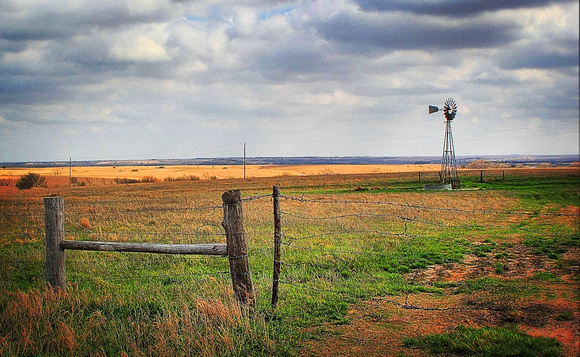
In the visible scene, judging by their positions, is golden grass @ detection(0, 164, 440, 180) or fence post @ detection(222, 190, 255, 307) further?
golden grass @ detection(0, 164, 440, 180)

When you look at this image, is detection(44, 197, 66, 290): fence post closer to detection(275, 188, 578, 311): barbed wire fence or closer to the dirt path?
detection(275, 188, 578, 311): barbed wire fence

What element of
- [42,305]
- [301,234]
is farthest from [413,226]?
[42,305]

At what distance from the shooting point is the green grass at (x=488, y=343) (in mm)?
5371

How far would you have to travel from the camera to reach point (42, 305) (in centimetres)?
697

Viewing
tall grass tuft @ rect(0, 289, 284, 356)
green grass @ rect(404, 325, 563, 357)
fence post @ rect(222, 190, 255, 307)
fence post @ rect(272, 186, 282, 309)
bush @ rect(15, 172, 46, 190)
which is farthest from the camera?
bush @ rect(15, 172, 46, 190)

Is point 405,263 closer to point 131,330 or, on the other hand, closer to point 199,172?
point 131,330

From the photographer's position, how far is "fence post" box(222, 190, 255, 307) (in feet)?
20.7

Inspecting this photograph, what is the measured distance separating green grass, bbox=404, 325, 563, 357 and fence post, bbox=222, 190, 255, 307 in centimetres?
224

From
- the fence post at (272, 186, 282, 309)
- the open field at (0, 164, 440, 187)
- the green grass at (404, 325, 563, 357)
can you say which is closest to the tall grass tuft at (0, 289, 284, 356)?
the fence post at (272, 186, 282, 309)

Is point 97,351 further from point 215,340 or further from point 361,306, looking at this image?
point 361,306

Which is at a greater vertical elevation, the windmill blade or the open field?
the windmill blade

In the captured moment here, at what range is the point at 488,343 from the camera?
5.54 metres

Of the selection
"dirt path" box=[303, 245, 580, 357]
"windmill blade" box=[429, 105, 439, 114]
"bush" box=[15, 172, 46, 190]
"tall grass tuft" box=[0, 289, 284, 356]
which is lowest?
"dirt path" box=[303, 245, 580, 357]

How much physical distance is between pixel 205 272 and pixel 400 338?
15.6 ft
